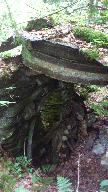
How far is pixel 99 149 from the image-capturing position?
26.7 ft

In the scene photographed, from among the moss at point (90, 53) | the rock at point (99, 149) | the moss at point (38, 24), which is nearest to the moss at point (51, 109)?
the rock at point (99, 149)

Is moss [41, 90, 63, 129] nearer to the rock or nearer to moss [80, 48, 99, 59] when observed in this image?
the rock

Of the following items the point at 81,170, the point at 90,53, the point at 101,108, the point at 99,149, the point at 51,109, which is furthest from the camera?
the point at 101,108

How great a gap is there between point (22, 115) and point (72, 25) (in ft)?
7.96

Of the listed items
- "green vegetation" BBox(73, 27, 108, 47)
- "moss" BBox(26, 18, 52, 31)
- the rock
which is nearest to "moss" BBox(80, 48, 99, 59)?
"green vegetation" BBox(73, 27, 108, 47)

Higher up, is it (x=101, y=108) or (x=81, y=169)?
(x=101, y=108)

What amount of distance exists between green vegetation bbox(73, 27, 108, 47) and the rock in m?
2.48

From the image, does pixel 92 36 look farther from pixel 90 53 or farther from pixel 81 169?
pixel 81 169

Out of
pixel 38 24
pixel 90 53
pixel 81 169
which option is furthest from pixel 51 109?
pixel 90 53

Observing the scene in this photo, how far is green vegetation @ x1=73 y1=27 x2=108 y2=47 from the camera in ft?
23.3

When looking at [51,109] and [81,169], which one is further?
[51,109]

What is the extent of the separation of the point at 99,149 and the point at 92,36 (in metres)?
2.69

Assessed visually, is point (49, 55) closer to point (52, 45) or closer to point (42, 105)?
point (52, 45)

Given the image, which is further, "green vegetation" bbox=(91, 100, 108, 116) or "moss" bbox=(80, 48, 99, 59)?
"green vegetation" bbox=(91, 100, 108, 116)
